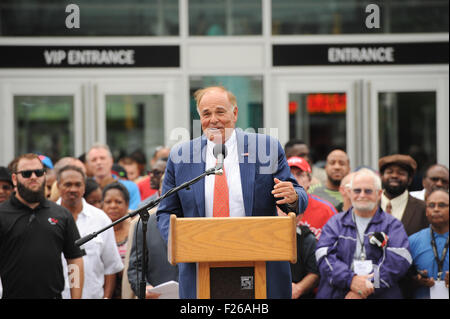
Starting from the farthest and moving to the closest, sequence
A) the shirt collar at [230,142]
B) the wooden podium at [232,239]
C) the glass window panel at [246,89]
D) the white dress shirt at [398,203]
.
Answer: the glass window panel at [246,89]
the white dress shirt at [398,203]
the shirt collar at [230,142]
the wooden podium at [232,239]

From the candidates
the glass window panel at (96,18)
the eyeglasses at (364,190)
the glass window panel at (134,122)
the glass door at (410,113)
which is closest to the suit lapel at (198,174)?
the eyeglasses at (364,190)

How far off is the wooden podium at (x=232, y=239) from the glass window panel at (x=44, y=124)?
8252 millimetres

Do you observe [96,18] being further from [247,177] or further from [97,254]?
[247,177]

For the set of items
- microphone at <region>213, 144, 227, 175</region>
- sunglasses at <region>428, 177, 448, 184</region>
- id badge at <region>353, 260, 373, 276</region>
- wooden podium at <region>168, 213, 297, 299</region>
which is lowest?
id badge at <region>353, 260, 373, 276</region>

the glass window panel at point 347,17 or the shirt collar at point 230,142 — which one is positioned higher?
the glass window panel at point 347,17

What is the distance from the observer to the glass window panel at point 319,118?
11898mm

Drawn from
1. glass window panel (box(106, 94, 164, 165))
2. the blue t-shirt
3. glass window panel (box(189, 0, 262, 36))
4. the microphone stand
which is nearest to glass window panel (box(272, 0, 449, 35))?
glass window panel (box(189, 0, 262, 36))

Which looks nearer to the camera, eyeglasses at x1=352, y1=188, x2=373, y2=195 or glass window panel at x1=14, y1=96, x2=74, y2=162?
eyeglasses at x1=352, y1=188, x2=373, y2=195

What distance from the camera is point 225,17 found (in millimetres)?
12164

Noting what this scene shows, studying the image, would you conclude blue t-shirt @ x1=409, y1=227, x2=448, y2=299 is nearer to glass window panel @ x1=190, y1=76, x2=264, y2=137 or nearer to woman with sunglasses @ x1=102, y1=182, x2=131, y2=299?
woman with sunglasses @ x1=102, y1=182, x2=131, y2=299

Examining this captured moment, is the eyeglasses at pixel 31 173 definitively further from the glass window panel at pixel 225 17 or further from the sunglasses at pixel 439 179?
the glass window panel at pixel 225 17

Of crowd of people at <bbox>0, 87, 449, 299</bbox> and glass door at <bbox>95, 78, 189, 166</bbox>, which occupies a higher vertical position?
glass door at <bbox>95, 78, 189, 166</bbox>

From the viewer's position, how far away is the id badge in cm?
639
